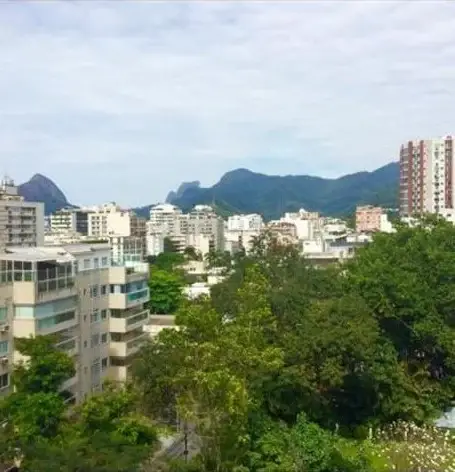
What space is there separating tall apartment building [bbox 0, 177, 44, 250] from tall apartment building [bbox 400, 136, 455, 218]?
29545 mm

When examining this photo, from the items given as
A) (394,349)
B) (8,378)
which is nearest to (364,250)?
(394,349)

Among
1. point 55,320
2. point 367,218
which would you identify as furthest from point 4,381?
point 367,218

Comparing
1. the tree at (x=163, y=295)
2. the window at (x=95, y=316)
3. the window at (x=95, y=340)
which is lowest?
the tree at (x=163, y=295)

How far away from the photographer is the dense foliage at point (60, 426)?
9.84 m

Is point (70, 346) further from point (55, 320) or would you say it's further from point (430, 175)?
point (430, 175)

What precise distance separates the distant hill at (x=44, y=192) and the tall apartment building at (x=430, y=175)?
10289cm

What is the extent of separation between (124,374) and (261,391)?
19.9 feet

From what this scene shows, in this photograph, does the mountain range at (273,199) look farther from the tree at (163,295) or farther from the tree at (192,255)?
the tree at (163,295)

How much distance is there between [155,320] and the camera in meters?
27.0

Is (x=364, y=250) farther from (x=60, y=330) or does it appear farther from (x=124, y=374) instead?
(x=60, y=330)

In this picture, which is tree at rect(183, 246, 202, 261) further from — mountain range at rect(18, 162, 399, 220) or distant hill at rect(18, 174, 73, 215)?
distant hill at rect(18, 174, 73, 215)

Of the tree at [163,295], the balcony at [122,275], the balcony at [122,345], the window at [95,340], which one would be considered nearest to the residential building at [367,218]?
the tree at [163,295]

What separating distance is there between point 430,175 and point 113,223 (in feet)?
91.9

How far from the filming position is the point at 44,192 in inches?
6575
